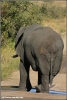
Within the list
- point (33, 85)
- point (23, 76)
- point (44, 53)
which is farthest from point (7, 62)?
point (44, 53)

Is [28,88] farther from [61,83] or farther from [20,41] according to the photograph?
[61,83]

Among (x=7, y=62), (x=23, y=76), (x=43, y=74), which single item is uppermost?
(x=43, y=74)

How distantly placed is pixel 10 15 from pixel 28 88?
7560 mm

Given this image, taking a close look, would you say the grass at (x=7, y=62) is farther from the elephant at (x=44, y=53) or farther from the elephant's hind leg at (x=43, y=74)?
the elephant's hind leg at (x=43, y=74)

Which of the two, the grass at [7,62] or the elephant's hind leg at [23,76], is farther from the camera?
the grass at [7,62]

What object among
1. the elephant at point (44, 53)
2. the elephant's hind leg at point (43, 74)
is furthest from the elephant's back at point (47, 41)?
the elephant's hind leg at point (43, 74)

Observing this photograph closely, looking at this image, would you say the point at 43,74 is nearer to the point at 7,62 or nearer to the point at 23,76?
the point at 23,76

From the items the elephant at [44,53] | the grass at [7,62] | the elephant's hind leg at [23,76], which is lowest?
the grass at [7,62]

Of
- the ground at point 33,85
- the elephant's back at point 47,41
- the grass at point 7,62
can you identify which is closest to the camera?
the ground at point 33,85

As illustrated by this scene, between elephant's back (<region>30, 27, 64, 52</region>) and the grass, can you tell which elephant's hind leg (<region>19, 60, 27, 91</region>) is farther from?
the grass

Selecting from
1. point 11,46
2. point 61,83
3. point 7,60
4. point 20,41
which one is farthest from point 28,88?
point 11,46

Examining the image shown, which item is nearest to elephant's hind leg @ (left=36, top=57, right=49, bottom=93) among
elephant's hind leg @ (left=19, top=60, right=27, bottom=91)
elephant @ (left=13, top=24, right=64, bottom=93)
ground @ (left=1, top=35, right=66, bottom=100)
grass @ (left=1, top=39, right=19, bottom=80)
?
elephant @ (left=13, top=24, right=64, bottom=93)

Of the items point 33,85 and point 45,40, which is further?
point 33,85

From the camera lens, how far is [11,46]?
17422 mm
